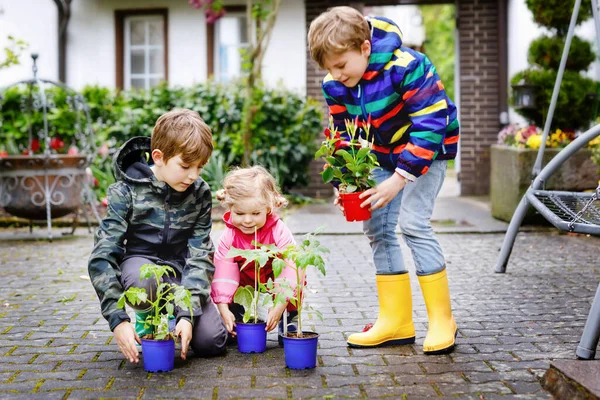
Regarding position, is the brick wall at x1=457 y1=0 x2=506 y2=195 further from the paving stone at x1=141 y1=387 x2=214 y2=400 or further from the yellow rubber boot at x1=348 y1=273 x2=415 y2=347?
the paving stone at x1=141 y1=387 x2=214 y2=400

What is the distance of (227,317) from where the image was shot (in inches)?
136

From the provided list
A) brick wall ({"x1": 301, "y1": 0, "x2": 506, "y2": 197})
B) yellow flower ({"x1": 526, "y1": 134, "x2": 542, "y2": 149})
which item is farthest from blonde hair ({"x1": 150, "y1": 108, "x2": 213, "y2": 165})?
brick wall ({"x1": 301, "y1": 0, "x2": 506, "y2": 197})

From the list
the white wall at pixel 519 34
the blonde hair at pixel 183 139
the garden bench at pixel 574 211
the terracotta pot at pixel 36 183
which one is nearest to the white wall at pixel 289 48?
the white wall at pixel 519 34

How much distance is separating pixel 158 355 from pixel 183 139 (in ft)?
2.77

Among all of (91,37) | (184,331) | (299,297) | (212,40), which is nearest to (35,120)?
(91,37)

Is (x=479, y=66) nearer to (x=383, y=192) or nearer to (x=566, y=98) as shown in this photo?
(x=566, y=98)

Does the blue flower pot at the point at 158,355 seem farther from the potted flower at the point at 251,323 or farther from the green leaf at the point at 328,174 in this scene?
the green leaf at the point at 328,174

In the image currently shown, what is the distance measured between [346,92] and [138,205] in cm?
98

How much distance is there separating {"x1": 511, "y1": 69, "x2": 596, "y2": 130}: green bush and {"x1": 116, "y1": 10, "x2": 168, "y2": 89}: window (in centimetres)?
598

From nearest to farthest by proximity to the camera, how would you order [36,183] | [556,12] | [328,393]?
[328,393] → [36,183] → [556,12]

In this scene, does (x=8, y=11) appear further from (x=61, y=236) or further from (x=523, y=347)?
(x=523, y=347)

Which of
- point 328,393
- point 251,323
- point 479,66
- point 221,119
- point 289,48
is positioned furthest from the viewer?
point 289,48

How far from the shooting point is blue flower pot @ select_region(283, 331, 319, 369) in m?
3.08

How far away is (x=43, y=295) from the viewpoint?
4.78 metres
